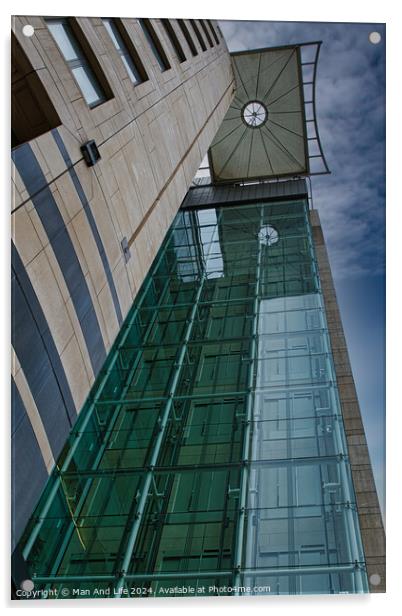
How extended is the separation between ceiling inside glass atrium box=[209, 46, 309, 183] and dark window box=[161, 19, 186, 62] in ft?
42.1

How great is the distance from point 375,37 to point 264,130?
24.1 meters

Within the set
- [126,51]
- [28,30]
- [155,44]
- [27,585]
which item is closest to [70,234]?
[28,30]

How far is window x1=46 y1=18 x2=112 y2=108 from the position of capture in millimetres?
9312

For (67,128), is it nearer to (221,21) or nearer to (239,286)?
(221,21)

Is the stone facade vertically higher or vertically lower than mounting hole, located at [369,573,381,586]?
higher

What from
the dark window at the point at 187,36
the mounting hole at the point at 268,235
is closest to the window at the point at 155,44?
the dark window at the point at 187,36

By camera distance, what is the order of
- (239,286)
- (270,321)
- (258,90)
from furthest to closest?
(258,90), (239,286), (270,321)

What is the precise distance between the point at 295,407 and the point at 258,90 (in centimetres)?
2349

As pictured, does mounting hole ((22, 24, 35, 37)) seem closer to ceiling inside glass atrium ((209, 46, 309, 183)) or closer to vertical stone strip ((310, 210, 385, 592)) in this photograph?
vertical stone strip ((310, 210, 385, 592))

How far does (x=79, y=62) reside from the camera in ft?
33.0

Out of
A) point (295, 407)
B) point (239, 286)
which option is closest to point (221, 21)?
point (295, 407)

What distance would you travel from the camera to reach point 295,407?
1254cm

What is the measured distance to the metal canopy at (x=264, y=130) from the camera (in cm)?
3066

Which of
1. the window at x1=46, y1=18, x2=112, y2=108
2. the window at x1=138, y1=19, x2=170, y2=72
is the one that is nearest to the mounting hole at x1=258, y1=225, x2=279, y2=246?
the window at x1=138, y1=19, x2=170, y2=72
